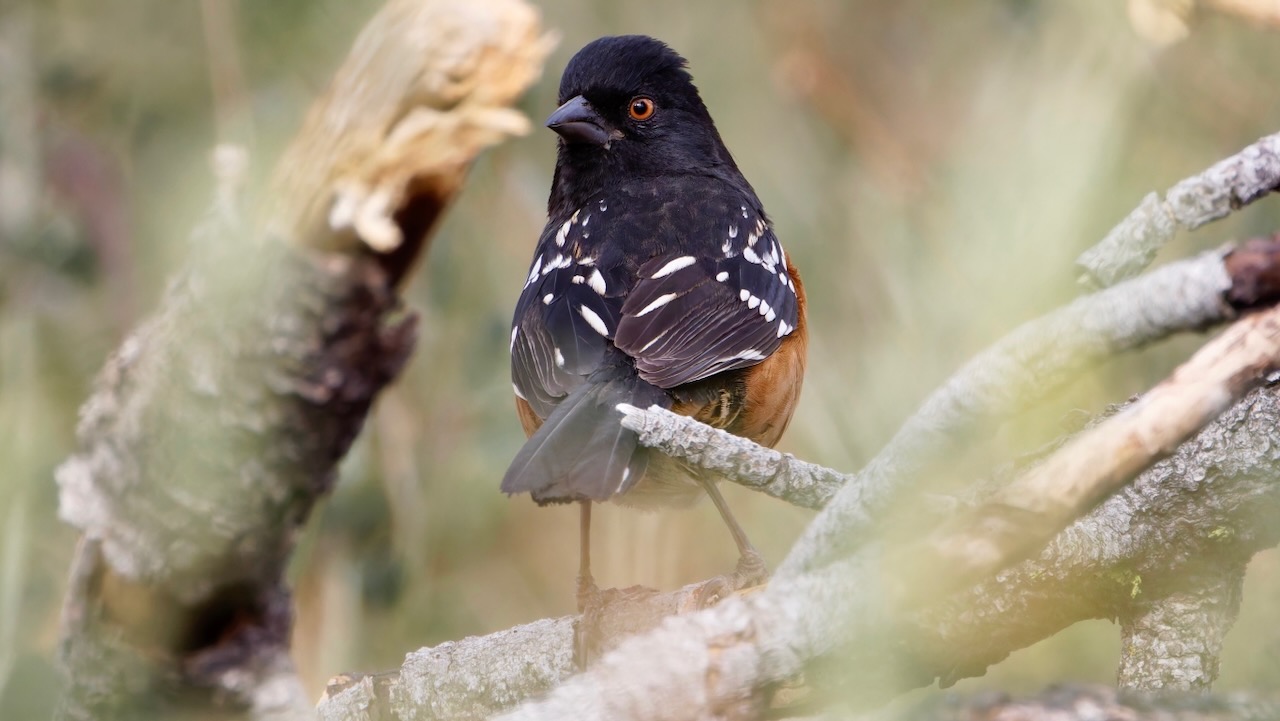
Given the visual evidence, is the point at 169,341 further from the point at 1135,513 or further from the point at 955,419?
the point at 1135,513

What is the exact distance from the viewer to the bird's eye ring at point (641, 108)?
143 inches

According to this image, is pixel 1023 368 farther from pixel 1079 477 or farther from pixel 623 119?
pixel 623 119

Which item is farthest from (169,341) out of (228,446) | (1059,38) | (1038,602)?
(1059,38)

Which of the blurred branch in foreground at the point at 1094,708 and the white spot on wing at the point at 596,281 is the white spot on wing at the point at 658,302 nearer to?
the white spot on wing at the point at 596,281

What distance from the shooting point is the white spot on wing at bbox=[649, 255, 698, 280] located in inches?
122

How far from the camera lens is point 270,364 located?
4.07ft

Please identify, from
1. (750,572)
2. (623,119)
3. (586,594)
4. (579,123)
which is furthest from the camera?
(623,119)

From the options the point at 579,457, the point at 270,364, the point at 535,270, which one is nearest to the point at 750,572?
the point at 579,457

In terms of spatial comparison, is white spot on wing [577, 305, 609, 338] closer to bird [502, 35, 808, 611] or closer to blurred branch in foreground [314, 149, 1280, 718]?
bird [502, 35, 808, 611]

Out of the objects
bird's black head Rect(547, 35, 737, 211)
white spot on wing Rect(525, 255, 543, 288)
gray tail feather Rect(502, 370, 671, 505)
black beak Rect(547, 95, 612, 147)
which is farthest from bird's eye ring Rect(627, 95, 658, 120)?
gray tail feather Rect(502, 370, 671, 505)

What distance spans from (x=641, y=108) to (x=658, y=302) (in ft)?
2.93

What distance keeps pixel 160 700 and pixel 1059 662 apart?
8.43ft

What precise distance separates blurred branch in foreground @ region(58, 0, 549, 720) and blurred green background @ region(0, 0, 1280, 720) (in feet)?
5.37

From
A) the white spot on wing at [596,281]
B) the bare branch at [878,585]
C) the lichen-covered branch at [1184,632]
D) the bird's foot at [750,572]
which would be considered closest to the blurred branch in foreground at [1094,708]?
the bare branch at [878,585]
